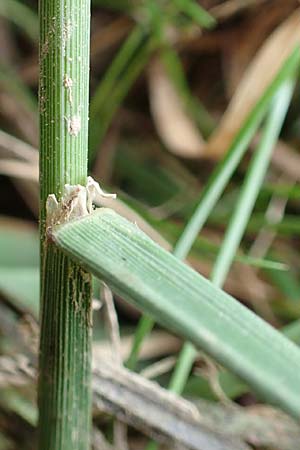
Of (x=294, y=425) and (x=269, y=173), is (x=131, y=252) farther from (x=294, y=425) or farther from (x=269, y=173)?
(x=269, y=173)

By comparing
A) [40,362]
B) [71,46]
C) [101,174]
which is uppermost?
[101,174]

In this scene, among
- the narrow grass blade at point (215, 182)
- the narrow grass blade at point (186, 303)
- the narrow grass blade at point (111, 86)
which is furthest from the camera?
the narrow grass blade at point (111, 86)

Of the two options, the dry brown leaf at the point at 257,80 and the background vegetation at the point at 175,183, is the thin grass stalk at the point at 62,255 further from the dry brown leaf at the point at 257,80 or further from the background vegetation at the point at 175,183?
the dry brown leaf at the point at 257,80

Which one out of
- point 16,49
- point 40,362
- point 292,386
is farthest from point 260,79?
point 292,386

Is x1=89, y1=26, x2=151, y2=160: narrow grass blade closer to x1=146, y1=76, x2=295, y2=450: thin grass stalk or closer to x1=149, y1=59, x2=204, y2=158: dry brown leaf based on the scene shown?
x1=149, y1=59, x2=204, y2=158: dry brown leaf

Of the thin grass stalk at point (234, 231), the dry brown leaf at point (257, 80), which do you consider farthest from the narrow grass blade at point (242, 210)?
the dry brown leaf at point (257, 80)

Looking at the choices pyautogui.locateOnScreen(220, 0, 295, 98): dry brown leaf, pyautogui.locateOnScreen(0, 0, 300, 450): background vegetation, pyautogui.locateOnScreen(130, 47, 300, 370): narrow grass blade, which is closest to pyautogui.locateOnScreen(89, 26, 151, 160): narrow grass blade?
pyautogui.locateOnScreen(0, 0, 300, 450): background vegetation
